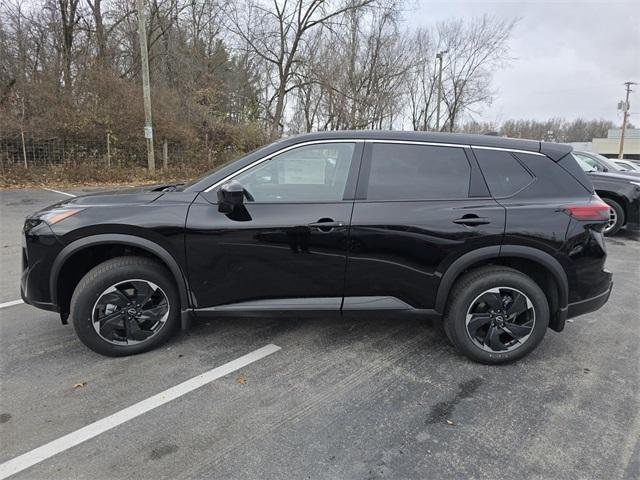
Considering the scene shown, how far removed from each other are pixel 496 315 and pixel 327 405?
1.47m

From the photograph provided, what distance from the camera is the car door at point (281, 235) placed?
3.09 m

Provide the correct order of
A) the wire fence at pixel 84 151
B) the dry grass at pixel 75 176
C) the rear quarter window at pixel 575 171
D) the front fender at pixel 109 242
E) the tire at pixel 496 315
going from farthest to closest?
the wire fence at pixel 84 151, the dry grass at pixel 75 176, the rear quarter window at pixel 575 171, the tire at pixel 496 315, the front fender at pixel 109 242

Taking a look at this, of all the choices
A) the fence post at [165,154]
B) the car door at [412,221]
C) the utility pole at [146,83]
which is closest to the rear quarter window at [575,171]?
the car door at [412,221]

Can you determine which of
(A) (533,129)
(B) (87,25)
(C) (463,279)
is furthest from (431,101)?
(A) (533,129)

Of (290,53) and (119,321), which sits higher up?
(290,53)

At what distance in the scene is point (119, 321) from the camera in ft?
10.5

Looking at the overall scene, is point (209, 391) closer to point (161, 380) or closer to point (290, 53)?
point (161, 380)

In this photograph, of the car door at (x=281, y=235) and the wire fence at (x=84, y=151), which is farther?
the wire fence at (x=84, y=151)

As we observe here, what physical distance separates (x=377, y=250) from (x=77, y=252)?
220 cm

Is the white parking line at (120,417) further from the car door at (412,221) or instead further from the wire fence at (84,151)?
the wire fence at (84,151)

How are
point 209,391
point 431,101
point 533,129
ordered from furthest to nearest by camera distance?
1. point 533,129
2. point 431,101
3. point 209,391

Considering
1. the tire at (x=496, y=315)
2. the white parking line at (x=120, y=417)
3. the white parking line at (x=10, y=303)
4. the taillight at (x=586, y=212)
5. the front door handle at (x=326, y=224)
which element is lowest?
the white parking line at (x=120, y=417)

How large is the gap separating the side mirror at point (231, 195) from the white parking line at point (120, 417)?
1.19m

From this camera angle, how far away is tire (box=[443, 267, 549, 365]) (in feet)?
10.4
